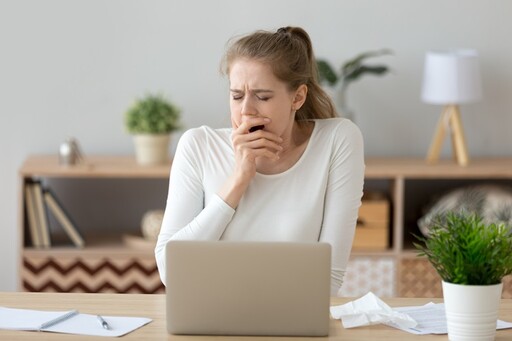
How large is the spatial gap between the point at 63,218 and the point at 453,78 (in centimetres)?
160

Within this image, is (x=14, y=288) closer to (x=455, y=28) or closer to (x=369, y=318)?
(x=455, y=28)

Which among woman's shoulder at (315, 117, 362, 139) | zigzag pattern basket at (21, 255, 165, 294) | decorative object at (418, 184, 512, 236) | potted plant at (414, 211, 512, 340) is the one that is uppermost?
woman's shoulder at (315, 117, 362, 139)

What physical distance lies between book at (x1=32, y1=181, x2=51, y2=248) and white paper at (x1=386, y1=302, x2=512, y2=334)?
6.90ft

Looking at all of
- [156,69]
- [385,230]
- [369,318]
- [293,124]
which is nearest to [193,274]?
[369,318]

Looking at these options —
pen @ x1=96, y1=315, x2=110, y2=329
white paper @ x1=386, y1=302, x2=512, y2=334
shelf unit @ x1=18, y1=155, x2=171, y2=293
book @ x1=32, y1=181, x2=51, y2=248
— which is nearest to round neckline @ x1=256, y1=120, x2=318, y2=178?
white paper @ x1=386, y1=302, x2=512, y2=334

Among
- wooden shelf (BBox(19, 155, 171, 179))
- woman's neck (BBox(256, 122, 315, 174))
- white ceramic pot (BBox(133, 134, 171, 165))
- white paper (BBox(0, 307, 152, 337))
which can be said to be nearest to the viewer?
white paper (BBox(0, 307, 152, 337))

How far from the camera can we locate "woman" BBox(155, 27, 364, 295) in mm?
2525

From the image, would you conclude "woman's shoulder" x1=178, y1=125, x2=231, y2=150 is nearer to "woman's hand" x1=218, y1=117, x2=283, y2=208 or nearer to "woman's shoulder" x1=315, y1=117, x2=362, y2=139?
"woman's hand" x1=218, y1=117, x2=283, y2=208

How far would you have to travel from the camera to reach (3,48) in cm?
428

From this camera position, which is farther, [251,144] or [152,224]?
[152,224]

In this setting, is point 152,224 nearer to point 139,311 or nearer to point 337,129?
Result: point 337,129

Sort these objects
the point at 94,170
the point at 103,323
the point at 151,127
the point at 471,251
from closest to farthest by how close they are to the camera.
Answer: the point at 471,251
the point at 103,323
the point at 94,170
the point at 151,127

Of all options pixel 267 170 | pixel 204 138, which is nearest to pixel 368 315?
pixel 267 170

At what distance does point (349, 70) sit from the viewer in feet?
13.8
